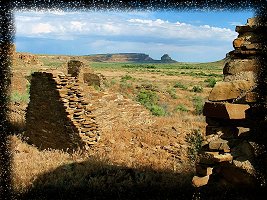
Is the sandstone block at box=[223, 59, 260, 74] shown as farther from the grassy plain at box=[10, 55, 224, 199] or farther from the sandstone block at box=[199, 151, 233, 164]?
the grassy plain at box=[10, 55, 224, 199]

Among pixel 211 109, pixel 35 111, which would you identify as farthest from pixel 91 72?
pixel 211 109

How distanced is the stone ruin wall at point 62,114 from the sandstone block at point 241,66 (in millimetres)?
5710

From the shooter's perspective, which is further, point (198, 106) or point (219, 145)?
point (198, 106)

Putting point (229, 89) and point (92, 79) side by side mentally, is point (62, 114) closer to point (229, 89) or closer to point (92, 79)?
point (229, 89)

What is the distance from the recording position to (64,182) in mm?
6637

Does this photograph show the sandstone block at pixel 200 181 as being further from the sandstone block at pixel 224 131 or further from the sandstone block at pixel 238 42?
the sandstone block at pixel 238 42

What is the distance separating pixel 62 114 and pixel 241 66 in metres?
6.27

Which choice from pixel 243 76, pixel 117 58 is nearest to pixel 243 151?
pixel 243 76

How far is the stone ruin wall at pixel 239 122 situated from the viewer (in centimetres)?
372

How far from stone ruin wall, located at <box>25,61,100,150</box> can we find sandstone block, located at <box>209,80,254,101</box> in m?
5.62

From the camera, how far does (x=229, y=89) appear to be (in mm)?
4262

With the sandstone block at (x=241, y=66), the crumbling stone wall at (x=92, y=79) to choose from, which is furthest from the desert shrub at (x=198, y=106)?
the sandstone block at (x=241, y=66)

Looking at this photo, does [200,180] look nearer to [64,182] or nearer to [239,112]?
[239,112]

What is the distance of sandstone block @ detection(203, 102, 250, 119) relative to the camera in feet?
13.0
